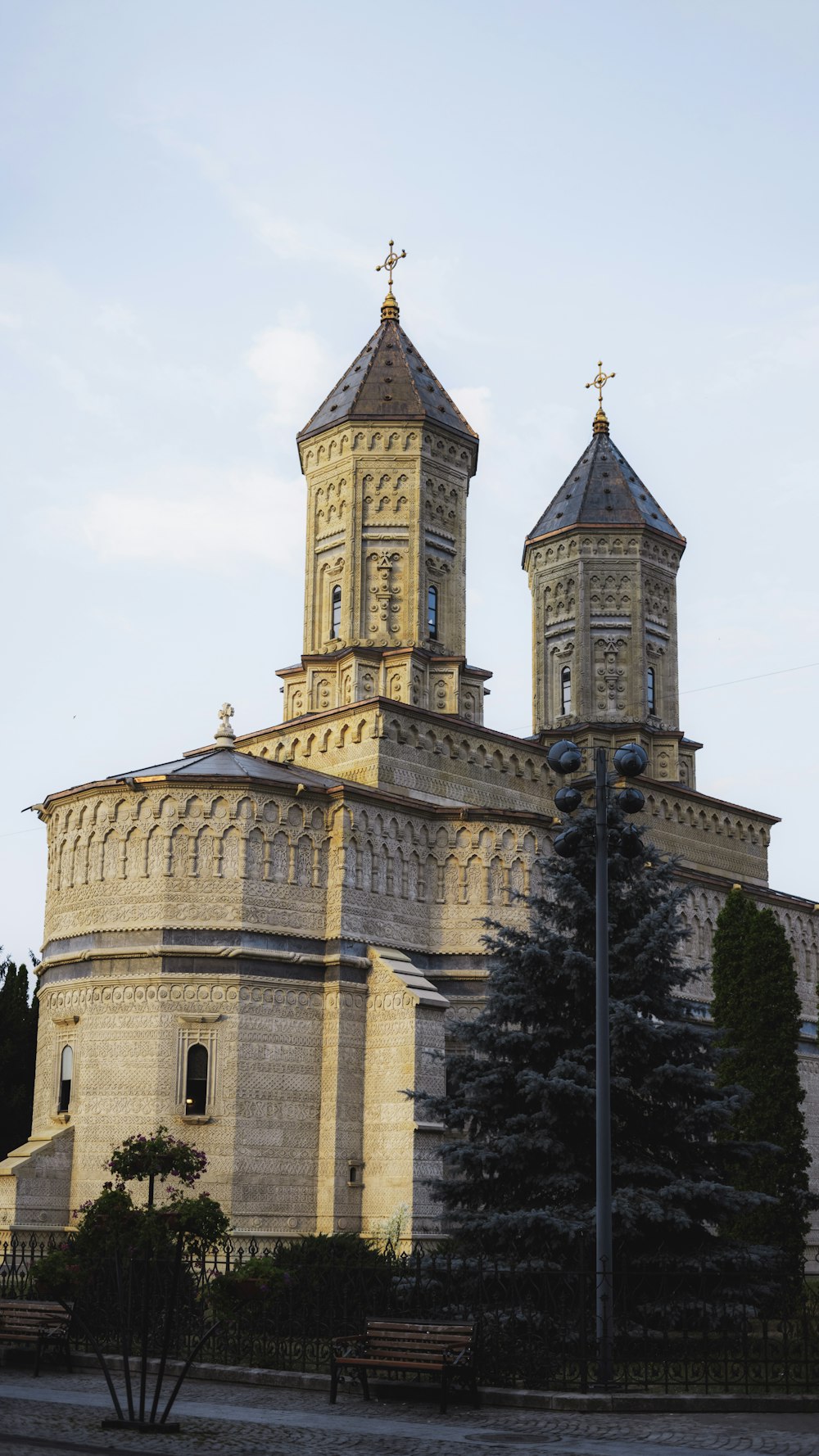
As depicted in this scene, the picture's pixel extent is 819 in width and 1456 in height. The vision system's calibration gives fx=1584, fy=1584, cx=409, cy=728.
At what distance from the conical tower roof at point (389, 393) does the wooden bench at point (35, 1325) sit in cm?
2309

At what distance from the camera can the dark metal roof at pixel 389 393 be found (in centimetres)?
3566

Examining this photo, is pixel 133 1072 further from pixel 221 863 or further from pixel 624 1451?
pixel 624 1451

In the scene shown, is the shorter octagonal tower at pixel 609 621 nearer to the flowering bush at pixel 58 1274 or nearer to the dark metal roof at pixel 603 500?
the dark metal roof at pixel 603 500

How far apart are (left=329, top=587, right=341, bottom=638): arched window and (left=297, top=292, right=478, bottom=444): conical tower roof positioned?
3960 millimetres

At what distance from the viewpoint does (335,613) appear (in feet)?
115

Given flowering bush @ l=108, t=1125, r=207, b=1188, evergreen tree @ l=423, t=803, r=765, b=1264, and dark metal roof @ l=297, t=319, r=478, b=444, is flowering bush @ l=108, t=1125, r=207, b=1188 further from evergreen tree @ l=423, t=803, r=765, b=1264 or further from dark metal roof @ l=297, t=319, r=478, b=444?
dark metal roof @ l=297, t=319, r=478, b=444

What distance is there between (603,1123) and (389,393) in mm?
23847

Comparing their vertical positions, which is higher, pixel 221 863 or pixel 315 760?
pixel 315 760

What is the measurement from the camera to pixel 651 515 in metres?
42.8

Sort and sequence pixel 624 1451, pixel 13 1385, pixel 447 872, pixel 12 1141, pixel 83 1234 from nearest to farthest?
pixel 624 1451
pixel 13 1385
pixel 83 1234
pixel 447 872
pixel 12 1141

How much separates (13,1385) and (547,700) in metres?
28.0

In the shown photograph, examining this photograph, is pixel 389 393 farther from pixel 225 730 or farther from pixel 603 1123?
pixel 603 1123

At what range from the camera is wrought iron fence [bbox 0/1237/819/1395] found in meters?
14.9

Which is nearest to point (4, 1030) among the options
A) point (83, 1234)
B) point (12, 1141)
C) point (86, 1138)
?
point (12, 1141)
